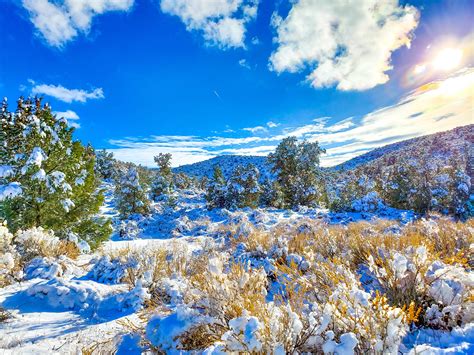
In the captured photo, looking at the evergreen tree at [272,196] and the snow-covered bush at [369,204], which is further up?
the evergreen tree at [272,196]

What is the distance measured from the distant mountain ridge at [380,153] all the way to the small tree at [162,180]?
7776 millimetres

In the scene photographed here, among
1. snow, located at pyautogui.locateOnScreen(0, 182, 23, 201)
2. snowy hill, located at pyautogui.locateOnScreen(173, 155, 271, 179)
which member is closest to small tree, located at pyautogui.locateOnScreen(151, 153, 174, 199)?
snow, located at pyautogui.locateOnScreen(0, 182, 23, 201)

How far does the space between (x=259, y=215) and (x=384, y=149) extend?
84.6 meters

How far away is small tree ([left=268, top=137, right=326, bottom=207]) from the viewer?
2372cm

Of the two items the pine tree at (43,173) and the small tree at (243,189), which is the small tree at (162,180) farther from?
the pine tree at (43,173)

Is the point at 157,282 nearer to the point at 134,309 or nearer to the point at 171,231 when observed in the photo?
the point at 134,309

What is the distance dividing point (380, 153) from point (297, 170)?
71437 millimetres

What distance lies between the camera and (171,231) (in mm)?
15344

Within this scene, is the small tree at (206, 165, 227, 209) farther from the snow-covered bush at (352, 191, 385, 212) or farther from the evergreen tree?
the snow-covered bush at (352, 191, 385, 212)

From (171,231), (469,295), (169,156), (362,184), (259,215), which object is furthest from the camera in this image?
(169,156)

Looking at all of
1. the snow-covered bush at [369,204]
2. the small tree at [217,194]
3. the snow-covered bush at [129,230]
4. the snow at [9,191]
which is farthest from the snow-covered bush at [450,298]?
the small tree at [217,194]

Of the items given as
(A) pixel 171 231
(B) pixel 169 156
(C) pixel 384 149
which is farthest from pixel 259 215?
(C) pixel 384 149

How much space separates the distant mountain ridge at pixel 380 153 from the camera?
53.6 m

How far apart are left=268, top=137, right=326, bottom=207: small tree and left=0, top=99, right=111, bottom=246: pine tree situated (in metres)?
16.7
